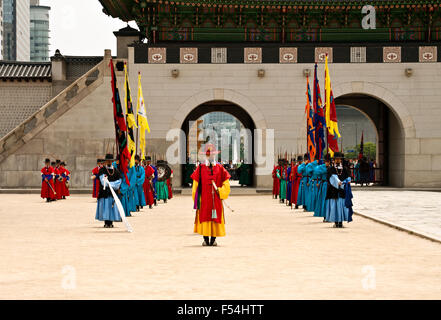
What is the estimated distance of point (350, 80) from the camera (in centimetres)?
Result: 2945

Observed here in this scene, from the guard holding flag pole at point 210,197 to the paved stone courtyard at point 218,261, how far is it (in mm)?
274

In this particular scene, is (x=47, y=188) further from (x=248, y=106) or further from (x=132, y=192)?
(x=248, y=106)

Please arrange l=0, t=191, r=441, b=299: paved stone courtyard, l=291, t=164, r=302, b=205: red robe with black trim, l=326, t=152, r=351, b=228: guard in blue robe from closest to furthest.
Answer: l=0, t=191, r=441, b=299: paved stone courtyard < l=326, t=152, r=351, b=228: guard in blue robe < l=291, t=164, r=302, b=205: red robe with black trim

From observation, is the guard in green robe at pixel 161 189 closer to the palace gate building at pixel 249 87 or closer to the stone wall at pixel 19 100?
the palace gate building at pixel 249 87

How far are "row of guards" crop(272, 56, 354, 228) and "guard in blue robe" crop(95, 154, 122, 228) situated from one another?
463cm

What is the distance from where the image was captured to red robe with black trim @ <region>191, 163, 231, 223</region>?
442 inches

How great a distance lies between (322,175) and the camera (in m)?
16.6

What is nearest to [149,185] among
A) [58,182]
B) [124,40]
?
[58,182]

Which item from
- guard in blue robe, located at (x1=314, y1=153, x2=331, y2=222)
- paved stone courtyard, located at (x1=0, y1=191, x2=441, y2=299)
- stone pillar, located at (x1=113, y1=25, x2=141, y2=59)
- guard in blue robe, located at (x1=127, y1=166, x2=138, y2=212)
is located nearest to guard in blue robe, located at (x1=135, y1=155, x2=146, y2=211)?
guard in blue robe, located at (x1=127, y1=166, x2=138, y2=212)

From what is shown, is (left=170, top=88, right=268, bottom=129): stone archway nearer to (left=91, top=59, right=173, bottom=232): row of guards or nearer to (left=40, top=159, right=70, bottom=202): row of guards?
(left=91, top=59, right=173, bottom=232): row of guards

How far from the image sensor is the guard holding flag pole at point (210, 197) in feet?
36.8

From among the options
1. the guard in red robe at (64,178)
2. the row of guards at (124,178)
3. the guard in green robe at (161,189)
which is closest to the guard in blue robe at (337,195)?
the row of guards at (124,178)

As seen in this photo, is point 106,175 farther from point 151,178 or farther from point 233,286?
point 233,286
